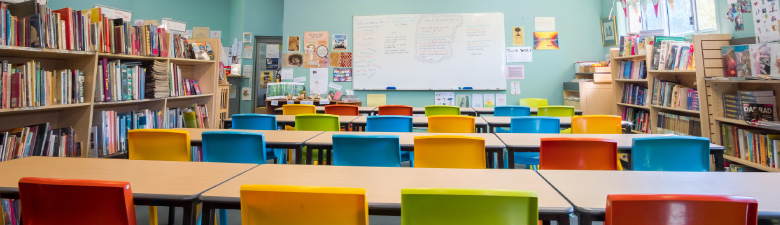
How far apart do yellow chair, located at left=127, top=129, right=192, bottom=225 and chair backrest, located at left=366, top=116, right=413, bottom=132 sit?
4.68 ft

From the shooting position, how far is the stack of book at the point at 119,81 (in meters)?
2.93

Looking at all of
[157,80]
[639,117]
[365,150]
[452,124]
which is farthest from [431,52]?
[365,150]

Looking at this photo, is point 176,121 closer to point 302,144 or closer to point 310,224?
point 302,144

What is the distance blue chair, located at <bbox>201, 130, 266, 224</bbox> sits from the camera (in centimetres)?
217

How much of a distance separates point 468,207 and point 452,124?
2095 mm

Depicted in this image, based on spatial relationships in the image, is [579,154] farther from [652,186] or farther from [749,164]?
[749,164]

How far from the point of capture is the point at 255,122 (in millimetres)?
3334

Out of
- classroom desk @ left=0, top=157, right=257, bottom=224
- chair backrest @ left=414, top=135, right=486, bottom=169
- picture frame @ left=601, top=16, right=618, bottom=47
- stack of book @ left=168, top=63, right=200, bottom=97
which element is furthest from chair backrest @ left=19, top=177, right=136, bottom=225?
picture frame @ left=601, top=16, right=618, bottom=47

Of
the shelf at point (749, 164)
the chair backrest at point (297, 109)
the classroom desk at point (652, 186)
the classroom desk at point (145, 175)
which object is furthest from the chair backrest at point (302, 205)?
the chair backrest at point (297, 109)

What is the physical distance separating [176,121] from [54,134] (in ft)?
4.41

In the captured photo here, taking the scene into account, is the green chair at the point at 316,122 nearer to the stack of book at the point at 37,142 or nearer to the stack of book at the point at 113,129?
the stack of book at the point at 113,129

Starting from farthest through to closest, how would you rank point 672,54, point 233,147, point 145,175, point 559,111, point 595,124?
point 559,111
point 672,54
point 595,124
point 233,147
point 145,175

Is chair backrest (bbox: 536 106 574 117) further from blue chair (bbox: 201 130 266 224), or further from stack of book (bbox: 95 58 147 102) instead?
stack of book (bbox: 95 58 147 102)

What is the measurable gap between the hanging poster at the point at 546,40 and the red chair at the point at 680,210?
19.1ft
